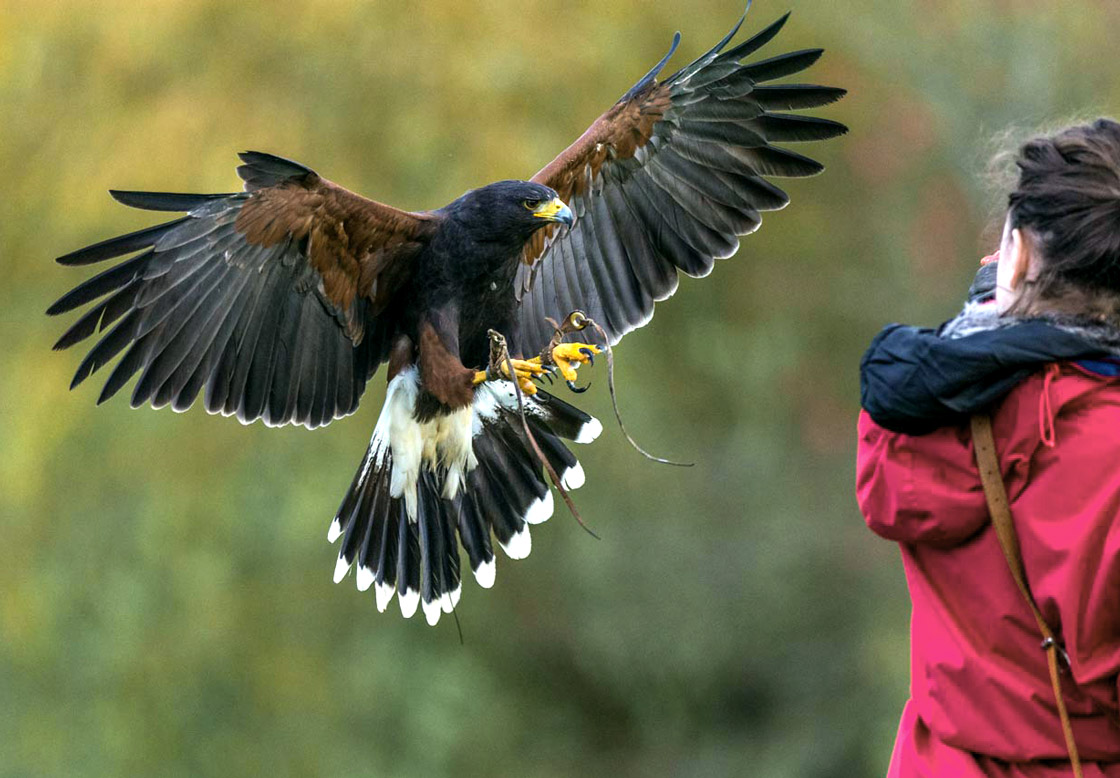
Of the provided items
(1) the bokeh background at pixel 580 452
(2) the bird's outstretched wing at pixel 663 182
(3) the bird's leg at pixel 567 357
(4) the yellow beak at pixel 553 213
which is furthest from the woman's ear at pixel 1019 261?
(1) the bokeh background at pixel 580 452

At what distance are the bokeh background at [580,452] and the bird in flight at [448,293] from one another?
3.92m

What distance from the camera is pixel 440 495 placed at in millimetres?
4246

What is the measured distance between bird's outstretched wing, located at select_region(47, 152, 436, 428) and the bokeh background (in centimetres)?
413

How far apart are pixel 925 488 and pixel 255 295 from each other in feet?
7.94

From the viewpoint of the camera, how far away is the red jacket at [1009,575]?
167cm

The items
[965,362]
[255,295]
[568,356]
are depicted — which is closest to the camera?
[965,362]

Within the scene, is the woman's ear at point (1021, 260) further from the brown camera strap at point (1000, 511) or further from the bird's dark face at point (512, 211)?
the bird's dark face at point (512, 211)

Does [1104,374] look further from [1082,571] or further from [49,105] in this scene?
[49,105]

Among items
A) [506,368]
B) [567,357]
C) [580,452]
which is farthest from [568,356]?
[580,452]

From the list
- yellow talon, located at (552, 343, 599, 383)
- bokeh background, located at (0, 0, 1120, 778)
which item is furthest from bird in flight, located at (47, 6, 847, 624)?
bokeh background, located at (0, 0, 1120, 778)

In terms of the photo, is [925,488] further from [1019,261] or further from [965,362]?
[1019,261]

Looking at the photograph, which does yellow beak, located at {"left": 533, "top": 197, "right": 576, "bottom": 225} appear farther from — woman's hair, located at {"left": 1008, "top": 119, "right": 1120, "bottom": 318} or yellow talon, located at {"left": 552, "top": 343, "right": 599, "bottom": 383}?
woman's hair, located at {"left": 1008, "top": 119, "right": 1120, "bottom": 318}

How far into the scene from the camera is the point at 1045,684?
1.76 m

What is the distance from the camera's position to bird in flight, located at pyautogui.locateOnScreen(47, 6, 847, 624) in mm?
3633
